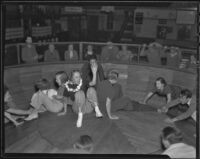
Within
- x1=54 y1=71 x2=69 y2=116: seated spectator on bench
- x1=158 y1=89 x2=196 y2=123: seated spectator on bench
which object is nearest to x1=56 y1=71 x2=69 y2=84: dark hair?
x1=54 y1=71 x2=69 y2=116: seated spectator on bench

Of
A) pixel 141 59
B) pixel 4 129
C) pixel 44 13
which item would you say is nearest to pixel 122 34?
pixel 141 59

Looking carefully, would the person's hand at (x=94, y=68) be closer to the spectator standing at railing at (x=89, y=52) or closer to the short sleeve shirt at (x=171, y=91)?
the spectator standing at railing at (x=89, y=52)

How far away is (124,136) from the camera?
1.65 meters

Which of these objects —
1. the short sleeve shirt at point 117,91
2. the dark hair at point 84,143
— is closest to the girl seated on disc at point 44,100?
the dark hair at point 84,143

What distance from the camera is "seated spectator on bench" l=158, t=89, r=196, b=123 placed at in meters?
1.62

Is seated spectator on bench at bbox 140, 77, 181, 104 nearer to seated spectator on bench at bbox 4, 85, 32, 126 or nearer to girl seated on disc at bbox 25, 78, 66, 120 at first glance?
girl seated on disc at bbox 25, 78, 66, 120

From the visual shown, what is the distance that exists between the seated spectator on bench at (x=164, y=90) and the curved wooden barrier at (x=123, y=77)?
0.03m

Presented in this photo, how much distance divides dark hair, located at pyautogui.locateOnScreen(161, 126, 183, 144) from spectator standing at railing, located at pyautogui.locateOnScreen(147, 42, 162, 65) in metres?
0.43

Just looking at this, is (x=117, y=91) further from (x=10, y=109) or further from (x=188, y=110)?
(x=10, y=109)

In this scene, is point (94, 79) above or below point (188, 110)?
above

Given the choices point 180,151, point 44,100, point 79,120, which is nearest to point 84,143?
point 79,120

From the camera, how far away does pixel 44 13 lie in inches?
63.2

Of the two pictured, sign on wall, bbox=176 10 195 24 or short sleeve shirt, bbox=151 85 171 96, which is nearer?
sign on wall, bbox=176 10 195 24

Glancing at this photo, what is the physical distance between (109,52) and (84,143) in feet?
1.97
